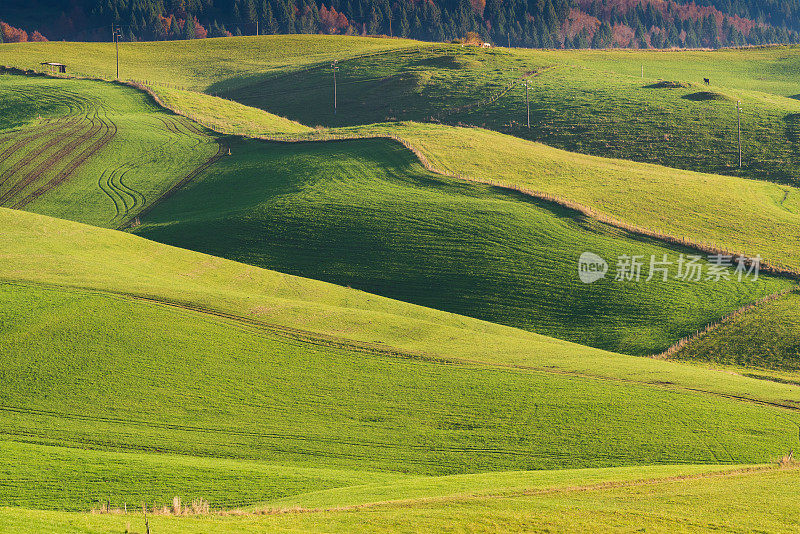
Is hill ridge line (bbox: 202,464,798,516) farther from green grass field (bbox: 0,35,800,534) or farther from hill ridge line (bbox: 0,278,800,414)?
hill ridge line (bbox: 0,278,800,414)

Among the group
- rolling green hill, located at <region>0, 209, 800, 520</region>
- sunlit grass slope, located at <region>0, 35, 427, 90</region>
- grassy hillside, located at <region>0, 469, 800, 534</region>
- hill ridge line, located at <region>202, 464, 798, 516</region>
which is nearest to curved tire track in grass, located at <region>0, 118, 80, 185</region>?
rolling green hill, located at <region>0, 209, 800, 520</region>

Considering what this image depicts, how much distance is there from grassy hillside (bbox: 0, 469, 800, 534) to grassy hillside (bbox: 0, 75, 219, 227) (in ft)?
155

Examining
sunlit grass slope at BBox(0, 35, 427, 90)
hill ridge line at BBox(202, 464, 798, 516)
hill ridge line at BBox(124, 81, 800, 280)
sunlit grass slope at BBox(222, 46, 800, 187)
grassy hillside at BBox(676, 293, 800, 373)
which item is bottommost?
grassy hillside at BBox(676, 293, 800, 373)

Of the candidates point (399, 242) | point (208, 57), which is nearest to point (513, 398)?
point (399, 242)

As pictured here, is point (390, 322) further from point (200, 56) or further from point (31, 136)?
point (200, 56)

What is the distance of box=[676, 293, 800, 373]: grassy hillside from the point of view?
40906 millimetres

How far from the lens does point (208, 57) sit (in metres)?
151

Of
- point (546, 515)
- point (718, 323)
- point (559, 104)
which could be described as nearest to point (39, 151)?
point (559, 104)

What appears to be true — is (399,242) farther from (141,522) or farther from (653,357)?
(141,522)

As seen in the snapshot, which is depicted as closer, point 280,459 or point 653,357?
point 280,459

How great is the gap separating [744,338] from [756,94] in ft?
233

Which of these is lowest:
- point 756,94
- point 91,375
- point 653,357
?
point 653,357

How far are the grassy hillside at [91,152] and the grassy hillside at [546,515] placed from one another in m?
47.1

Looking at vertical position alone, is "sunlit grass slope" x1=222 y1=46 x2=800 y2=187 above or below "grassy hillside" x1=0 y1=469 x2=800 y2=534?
above
